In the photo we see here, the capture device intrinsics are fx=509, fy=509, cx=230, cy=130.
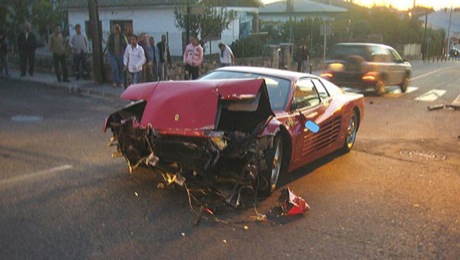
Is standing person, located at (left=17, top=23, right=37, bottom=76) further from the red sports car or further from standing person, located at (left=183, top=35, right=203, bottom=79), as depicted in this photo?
the red sports car

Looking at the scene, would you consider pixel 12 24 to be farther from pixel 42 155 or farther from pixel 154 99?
pixel 154 99

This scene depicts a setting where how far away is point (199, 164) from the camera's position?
17.1ft

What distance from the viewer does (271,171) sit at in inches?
225

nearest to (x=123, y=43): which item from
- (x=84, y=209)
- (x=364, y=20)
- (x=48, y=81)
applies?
(x=48, y=81)

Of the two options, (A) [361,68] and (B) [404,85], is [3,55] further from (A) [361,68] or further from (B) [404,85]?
(B) [404,85]

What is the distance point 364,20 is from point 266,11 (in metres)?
9.72

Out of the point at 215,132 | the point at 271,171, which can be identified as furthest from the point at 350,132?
the point at 215,132

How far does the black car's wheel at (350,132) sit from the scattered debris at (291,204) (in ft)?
10.1

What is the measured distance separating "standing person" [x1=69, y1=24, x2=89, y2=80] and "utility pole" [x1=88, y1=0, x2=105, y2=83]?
850mm

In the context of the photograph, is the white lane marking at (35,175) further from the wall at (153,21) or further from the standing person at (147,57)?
the wall at (153,21)

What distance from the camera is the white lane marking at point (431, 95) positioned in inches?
669

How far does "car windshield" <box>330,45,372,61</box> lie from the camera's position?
56.9 ft

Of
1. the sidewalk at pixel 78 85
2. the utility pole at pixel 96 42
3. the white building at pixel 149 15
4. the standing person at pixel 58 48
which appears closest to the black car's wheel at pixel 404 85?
the white building at pixel 149 15

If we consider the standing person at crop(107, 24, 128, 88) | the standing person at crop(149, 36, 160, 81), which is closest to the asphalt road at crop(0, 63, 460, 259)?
the standing person at crop(107, 24, 128, 88)
